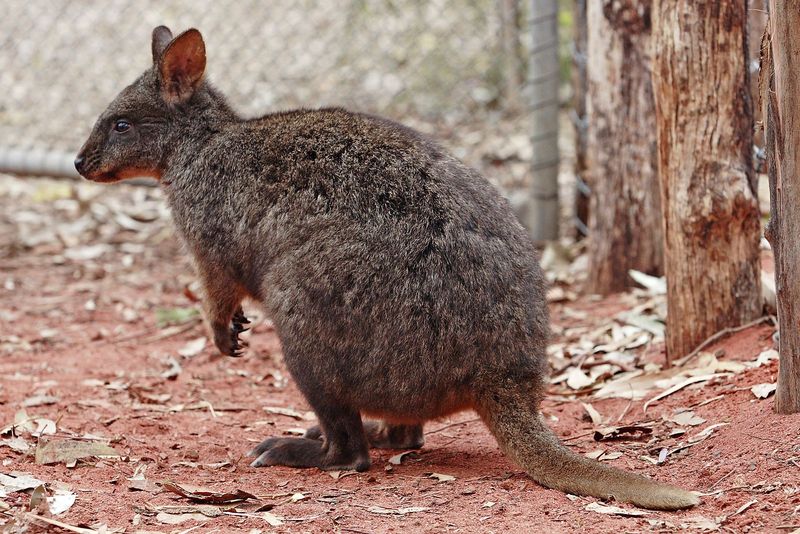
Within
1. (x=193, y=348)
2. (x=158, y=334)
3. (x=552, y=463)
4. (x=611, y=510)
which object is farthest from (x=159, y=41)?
(x=611, y=510)

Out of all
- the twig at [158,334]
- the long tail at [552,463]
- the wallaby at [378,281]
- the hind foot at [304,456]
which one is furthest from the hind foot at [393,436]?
the twig at [158,334]

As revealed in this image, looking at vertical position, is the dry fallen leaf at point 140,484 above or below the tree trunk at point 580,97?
below

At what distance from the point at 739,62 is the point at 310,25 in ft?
16.2

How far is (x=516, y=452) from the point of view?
402 centimetres

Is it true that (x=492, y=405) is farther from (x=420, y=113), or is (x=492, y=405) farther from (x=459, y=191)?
(x=420, y=113)

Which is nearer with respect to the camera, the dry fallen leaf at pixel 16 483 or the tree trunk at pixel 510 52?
the dry fallen leaf at pixel 16 483

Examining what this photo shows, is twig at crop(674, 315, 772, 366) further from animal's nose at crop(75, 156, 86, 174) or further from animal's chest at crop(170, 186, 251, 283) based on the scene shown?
animal's nose at crop(75, 156, 86, 174)

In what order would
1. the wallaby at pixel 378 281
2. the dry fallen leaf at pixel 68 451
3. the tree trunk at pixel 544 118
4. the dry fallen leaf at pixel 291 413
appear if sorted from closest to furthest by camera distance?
the wallaby at pixel 378 281 < the dry fallen leaf at pixel 68 451 < the dry fallen leaf at pixel 291 413 < the tree trunk at pixel 544 118

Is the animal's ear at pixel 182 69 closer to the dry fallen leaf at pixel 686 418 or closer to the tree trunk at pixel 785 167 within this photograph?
the tree trunk at pixel 785 167

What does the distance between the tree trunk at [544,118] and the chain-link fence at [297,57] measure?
82 centimetres

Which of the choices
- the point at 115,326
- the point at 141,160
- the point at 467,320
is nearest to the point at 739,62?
the point at 467,320

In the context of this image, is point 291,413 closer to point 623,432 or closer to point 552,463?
point 623,432

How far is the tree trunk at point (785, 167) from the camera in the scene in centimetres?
368

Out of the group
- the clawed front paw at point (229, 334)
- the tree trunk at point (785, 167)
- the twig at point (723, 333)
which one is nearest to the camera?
the tree trunk at point (785, 167)
